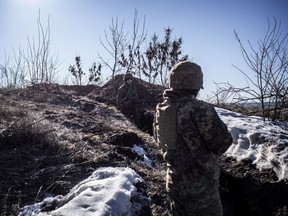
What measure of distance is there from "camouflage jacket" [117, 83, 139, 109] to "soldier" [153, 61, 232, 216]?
19.1 feet

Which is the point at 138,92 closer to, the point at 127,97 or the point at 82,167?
the point at 127,97

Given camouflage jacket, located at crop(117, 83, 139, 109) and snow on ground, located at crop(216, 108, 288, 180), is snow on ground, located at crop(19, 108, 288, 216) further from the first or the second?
camouflage jacket, located at crop(117, 83, 139, 109)

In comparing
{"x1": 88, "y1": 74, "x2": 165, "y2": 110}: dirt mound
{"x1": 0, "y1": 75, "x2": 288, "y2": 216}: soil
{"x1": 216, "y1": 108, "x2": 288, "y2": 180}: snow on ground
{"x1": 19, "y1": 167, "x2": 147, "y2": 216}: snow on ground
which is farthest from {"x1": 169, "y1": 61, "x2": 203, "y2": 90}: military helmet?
{"x1": 88, "y1": 74, "x2": 165, "y2": 110}: dirt mound

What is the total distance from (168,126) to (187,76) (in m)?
0.46

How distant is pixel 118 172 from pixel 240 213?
5.41 feet

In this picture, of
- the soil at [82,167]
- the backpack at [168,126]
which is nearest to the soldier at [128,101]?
the soil at [82,167]

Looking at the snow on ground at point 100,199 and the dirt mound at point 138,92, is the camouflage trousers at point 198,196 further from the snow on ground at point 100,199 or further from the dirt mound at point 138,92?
the dirt mound at point 138,92

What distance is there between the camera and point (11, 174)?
10.9 feet

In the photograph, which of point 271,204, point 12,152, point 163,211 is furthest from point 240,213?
point 12,152

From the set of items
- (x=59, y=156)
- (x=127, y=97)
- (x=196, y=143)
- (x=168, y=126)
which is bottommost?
(x=59, y=156)

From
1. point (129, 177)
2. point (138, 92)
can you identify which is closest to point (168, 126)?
point (129, 177)

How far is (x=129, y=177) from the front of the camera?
3.34m

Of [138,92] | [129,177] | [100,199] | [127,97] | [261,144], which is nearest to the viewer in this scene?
[100,199]

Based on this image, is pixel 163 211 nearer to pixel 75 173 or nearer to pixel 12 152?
pixel 75 173
